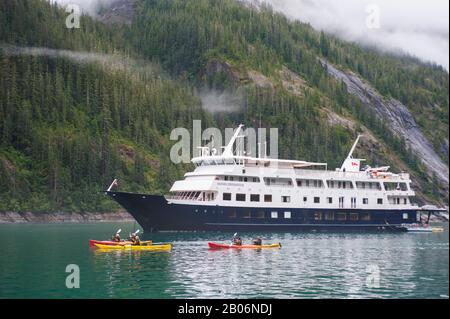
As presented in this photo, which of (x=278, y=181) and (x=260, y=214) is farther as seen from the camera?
(x=278, y=181)

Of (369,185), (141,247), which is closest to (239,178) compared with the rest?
(369,185)

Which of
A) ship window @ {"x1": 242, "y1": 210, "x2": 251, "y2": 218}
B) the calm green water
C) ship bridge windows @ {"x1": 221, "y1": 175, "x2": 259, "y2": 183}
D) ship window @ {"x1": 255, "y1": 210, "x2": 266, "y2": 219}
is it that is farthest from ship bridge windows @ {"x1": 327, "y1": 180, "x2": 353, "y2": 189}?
the calm green water

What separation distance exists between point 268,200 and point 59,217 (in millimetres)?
48496

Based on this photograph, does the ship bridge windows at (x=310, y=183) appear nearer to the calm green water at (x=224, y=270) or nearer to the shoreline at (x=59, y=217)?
the calm green water at (x=224, y=270)

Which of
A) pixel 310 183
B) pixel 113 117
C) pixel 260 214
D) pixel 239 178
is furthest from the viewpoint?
pixel 113 117

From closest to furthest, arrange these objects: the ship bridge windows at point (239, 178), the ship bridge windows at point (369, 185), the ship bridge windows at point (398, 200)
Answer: the ship bridge windows at point (239, 178)
the ship bridge windows at point (369, 185)
the ship bridge windows at point (398, 200)

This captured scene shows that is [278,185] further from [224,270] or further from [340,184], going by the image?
[224,270]

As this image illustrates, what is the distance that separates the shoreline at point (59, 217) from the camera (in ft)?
348

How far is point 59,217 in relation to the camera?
371 feet

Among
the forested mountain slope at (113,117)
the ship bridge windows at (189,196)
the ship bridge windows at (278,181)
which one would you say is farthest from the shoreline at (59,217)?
the ship bridge windows at (278,181)

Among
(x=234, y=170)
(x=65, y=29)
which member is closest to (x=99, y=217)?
(x=234, y=170)

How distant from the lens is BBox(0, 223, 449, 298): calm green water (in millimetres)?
36219

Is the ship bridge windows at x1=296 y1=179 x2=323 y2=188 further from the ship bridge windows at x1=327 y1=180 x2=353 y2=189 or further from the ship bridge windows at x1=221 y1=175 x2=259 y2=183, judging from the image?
the ship bridge windows at x1=221 y1=175 x2=259 y2=183
